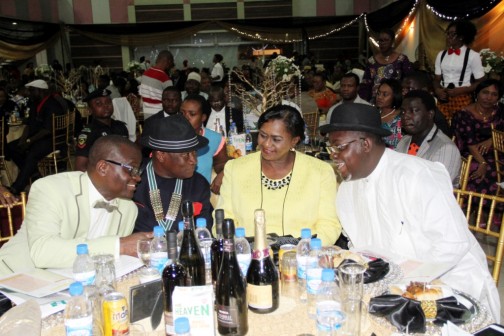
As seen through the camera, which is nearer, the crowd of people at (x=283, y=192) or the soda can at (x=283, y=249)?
the soda can at (x=283, y=249)

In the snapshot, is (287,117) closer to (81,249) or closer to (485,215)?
(81,249)

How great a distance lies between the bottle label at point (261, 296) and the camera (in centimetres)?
167

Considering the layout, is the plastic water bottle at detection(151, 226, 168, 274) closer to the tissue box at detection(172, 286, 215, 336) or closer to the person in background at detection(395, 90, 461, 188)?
the tissue box at detection(172, 286, 215, 336)

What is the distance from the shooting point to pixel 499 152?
15.7ft

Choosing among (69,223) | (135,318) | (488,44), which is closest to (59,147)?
(69,223)

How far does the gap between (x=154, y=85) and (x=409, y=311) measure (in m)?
5.95

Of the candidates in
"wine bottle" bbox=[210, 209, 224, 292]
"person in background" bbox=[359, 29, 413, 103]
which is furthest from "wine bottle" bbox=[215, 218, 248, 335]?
"person in background" bbox=[359, 29, 413, 103]

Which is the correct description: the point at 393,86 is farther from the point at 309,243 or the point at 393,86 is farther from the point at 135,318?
the point at 135,318

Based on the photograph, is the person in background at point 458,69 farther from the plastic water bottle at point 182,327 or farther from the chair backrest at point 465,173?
the plastic water bottle at point 182,327

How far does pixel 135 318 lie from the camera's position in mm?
1647

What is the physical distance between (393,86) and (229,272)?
3736mm

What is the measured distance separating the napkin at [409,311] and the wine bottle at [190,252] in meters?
0.63

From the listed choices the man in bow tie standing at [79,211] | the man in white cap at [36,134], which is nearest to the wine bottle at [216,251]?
the man in bow tie standing at [79,211]

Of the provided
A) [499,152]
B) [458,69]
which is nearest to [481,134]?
[499,152]
